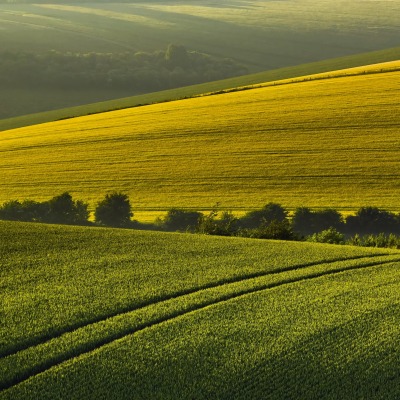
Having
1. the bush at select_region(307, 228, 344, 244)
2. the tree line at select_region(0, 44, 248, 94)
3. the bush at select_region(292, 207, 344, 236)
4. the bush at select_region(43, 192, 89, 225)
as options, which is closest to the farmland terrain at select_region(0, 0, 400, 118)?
the tree line at select_region(0, 44, 248, 94)

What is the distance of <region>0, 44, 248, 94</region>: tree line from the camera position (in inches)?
4333

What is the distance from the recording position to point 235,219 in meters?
32.7

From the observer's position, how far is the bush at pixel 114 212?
37031 mm

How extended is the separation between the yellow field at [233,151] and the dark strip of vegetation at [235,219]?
229cm

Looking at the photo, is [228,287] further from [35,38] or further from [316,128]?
[35,38]

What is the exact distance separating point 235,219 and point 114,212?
7382 mm

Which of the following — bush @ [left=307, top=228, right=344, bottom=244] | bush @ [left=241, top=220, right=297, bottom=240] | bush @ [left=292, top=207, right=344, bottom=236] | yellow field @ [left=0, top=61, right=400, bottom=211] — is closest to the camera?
bush @ [left=307, top=228, right=344, bottom=244]

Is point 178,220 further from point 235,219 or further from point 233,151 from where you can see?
point 233,151

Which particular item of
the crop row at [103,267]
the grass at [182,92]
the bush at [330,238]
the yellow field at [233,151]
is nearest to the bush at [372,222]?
the yellow field at [233,151]

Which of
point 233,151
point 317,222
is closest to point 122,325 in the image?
point 317,222

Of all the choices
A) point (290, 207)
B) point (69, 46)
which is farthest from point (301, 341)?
point (69, 46)

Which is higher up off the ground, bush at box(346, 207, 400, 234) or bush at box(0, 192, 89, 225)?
bush at box(346, 207, 400, 234)

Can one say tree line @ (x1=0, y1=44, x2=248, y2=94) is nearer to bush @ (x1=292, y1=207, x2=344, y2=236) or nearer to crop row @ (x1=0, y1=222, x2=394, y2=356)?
bush @ (x1=292, y1=207, x2=344, y2=236)

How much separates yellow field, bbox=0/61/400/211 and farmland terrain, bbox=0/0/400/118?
4267 cm
